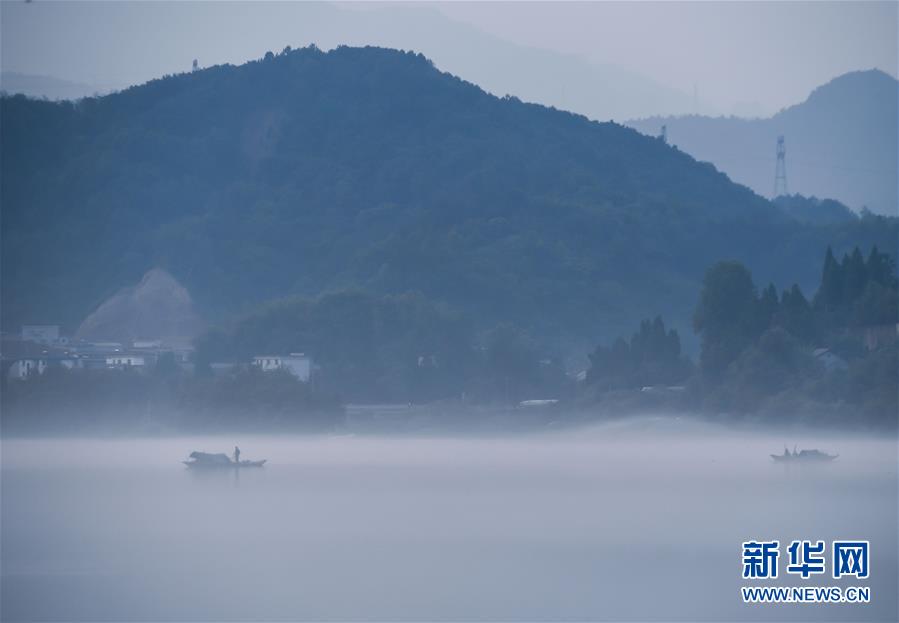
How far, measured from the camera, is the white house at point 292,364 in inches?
2746

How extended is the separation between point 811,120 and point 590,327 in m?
111

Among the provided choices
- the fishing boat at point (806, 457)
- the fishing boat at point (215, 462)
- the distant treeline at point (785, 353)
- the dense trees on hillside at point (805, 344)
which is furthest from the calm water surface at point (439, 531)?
the dense trees on hillside at point (805, 344)

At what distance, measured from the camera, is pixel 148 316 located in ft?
294

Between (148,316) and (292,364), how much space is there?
69.8 ft

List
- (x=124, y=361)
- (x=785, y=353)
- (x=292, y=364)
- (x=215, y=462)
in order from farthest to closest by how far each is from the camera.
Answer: (x=124, y=361), (x=292, y=364), (x=785, y=353), (x=215, y=462)

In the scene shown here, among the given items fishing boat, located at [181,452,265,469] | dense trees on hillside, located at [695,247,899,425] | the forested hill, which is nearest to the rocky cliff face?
the forested hill

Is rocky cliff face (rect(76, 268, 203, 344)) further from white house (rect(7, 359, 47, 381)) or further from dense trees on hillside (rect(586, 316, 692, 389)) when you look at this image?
dense trees on hillside (rect(586, 316, 692, 389))

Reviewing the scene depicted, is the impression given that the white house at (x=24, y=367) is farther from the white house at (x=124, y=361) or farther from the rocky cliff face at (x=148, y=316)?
the rocky cliff face at (x=148, y=316)

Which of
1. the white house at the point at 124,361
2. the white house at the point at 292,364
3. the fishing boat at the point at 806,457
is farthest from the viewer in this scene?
the white house at the point at 124,361

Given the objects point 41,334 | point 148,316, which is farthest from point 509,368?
point 148,316

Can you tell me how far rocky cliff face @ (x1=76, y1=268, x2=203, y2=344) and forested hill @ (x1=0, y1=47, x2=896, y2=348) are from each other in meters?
2.02

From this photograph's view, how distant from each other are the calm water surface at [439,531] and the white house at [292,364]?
13.4 metres

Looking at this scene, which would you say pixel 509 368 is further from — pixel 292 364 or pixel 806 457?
pixel 806 457

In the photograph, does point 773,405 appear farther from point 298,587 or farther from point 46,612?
point 46,612
